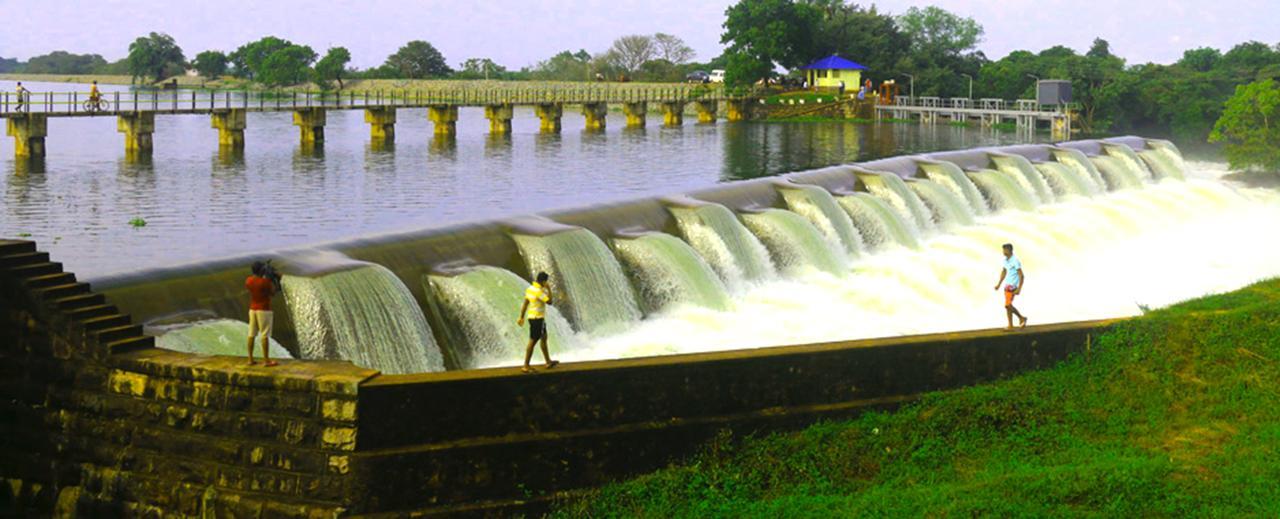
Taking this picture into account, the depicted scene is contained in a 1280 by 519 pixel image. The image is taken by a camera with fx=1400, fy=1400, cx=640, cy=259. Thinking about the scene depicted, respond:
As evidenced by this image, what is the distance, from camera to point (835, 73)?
4038 inches

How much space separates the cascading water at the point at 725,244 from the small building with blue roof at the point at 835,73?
77137 millimetres

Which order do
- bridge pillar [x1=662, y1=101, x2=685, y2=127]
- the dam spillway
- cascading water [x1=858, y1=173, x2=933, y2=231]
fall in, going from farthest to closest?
bridge pillar [x1=662, y1=101, x2=685, y2=127], cascading water [x1=858, y1=173, x2=933, y2=231], the dam spillway

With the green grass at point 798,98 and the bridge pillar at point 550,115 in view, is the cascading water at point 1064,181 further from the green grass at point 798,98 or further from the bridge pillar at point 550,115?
the green grass at point 798,98

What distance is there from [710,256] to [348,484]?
13.7 metres

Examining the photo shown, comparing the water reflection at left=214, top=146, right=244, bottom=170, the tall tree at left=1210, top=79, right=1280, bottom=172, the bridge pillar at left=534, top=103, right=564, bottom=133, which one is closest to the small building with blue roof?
the bridge pillar at left=534, top=103, right=564, bottom=133

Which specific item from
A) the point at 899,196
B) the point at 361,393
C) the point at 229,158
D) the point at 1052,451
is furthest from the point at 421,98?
the point at 361,393

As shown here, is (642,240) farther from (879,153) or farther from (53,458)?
(879,153)

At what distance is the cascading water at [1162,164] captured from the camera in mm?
49031

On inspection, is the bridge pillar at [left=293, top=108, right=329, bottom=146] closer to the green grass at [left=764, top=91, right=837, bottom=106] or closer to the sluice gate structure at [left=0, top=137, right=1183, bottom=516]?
the sluice gate structure at [left=0, top=137, right=1183, bottom=516]

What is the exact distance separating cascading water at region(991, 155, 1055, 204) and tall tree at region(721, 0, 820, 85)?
59.5 meters

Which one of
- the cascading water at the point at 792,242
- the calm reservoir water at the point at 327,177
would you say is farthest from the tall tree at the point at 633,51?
the cascading water at the point at 792,242

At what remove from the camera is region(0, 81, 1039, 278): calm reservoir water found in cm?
2777

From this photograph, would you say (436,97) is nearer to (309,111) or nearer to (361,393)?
(309,111)

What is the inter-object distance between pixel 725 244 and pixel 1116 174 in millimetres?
24103
